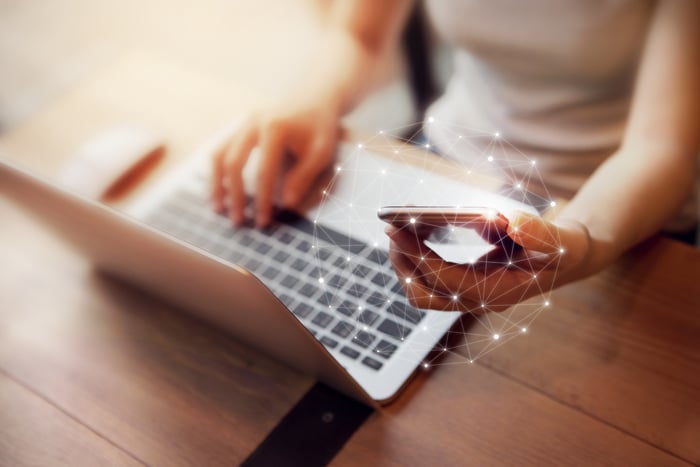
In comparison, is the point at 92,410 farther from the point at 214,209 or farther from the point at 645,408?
the point at 645,408

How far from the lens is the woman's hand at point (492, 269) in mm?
432

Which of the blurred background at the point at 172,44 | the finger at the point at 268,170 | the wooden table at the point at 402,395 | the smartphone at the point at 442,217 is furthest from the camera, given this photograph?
the blurred background at the point at 172,44

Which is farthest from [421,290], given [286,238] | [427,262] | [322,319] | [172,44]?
[172,44]

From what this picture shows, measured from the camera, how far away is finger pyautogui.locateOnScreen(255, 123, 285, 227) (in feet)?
2.28

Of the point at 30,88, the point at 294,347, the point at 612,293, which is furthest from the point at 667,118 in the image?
the point at 30,88

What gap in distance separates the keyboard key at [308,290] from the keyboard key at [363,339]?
0.24 ft

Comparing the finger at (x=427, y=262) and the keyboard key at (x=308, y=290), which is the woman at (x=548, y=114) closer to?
the finger at (x=427, y=262)

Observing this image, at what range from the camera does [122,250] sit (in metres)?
0.55

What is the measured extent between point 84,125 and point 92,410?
1.55 feet

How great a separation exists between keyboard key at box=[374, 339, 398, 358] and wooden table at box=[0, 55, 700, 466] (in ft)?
0.12

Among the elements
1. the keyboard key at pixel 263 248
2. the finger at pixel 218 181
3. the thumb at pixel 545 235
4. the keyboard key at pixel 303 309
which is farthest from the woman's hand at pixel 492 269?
the finger at pixel 218 181

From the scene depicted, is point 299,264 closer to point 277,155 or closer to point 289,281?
point 289,281

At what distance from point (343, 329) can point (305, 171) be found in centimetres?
23

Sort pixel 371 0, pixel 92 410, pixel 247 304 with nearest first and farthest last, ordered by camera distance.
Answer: pixel 247 304 → pixel 92 410 → pixel 371 0
